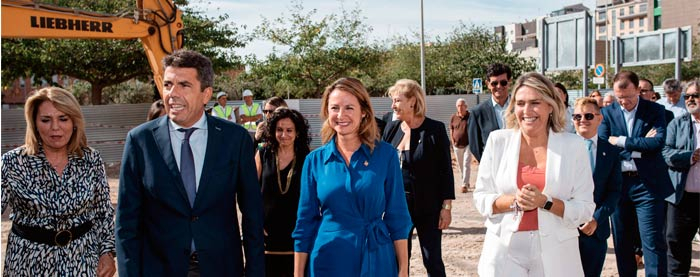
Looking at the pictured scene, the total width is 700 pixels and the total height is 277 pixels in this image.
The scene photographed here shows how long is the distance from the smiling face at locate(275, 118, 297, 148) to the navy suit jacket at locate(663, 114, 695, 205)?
3.32 meters

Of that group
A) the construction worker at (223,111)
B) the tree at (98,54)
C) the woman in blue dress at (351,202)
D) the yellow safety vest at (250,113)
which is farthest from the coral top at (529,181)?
the tree at (98,54)

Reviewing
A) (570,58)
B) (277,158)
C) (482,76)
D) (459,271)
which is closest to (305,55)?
(482,76)

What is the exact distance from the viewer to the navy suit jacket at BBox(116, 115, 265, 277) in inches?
123

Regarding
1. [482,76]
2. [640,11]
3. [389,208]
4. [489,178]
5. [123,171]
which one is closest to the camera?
[123,171]

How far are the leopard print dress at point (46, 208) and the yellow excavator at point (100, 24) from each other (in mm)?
7164

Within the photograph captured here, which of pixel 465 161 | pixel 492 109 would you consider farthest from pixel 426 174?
pixel 465 161

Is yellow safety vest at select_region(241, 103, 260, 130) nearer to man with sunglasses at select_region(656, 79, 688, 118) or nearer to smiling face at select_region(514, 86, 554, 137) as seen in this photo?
man with sunglasses at select_region(656, 79, 688, 118)

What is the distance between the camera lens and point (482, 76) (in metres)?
36.6

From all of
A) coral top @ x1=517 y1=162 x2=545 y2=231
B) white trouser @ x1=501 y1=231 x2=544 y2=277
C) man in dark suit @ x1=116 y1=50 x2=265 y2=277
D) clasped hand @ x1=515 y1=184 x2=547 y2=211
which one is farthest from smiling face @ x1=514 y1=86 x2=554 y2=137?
man in dark suit @ x1=116 y1=50 x2=265 y2=277

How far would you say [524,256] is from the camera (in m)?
3.63

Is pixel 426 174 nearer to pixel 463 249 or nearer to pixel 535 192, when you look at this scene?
pixel 535 192

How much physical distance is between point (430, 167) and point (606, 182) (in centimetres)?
135

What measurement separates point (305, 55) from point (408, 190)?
26180mm

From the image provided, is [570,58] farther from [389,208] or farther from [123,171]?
[123,171]
